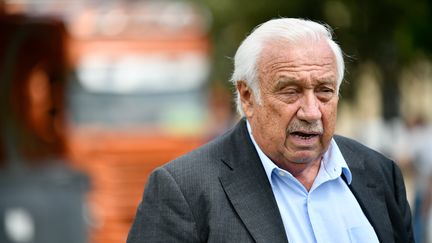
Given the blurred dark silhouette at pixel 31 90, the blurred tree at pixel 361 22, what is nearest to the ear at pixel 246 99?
the blurred dark silhouette at pixel 31 90

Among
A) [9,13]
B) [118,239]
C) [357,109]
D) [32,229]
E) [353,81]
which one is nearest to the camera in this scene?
[32,229]

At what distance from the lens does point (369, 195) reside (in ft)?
11.8

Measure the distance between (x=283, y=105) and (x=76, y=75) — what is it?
444 inches

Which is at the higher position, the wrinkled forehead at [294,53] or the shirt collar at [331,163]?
the wrinkled forehead at [294,53]

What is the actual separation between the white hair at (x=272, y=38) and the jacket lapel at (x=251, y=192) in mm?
206

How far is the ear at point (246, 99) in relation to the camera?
3.51 m

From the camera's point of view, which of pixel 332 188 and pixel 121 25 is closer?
pixel 332 188

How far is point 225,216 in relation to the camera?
11.1 feet

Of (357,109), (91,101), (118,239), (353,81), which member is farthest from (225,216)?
(357,109)

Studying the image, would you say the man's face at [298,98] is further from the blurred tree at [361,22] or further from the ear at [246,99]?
the blurred tree at [361,22]

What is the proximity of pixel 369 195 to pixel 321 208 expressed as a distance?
8.4 inches

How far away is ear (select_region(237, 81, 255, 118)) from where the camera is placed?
3.51 metres

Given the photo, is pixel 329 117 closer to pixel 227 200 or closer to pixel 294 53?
pixel 294 53

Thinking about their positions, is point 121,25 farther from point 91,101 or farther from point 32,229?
point 32,229
